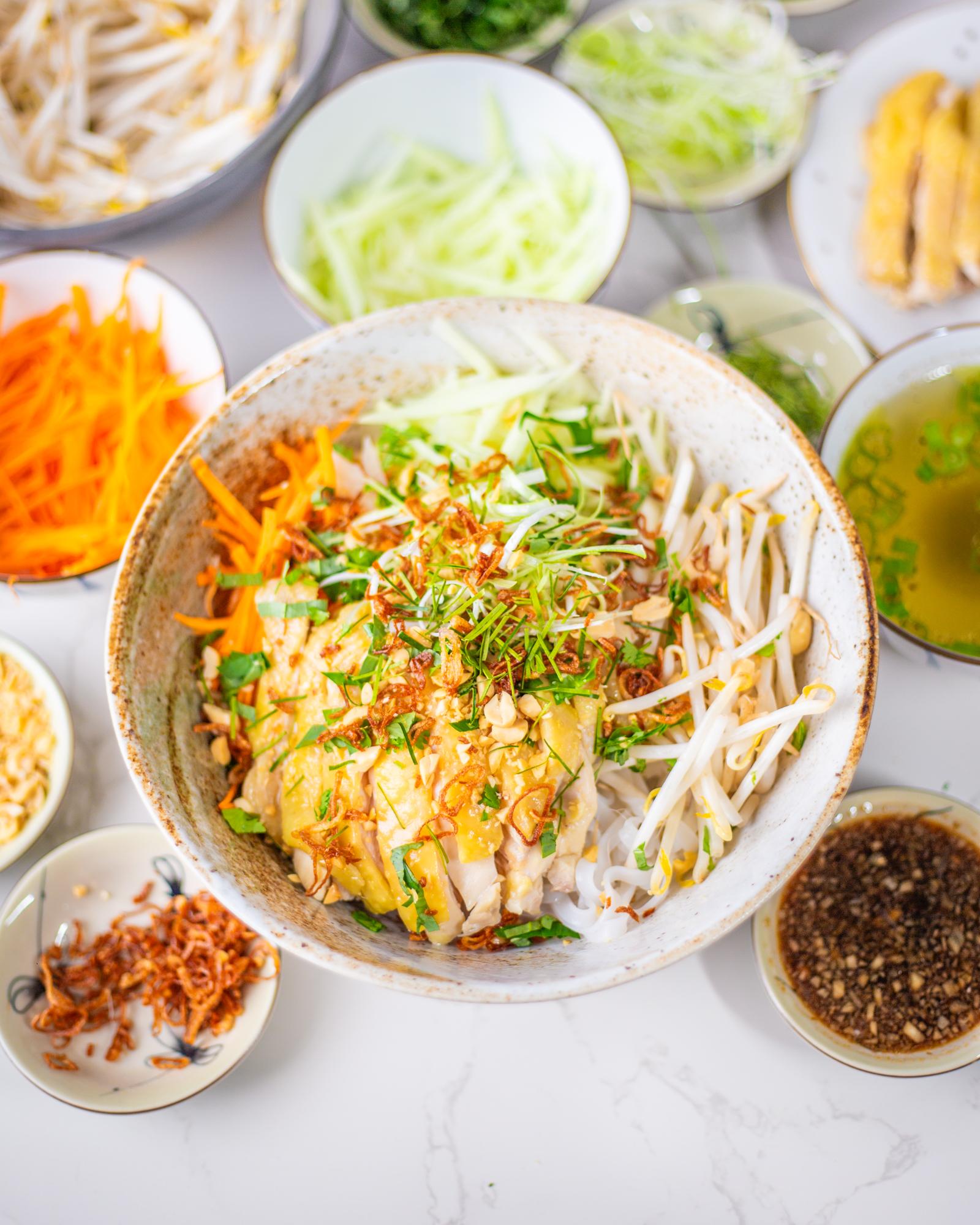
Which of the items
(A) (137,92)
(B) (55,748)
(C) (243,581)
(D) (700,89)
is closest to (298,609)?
(C) (243,581)

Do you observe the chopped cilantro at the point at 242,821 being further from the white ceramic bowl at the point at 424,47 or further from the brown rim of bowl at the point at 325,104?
the white ceramic bowl at the point at 424,47

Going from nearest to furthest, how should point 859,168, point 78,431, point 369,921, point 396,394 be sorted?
1. point 369,921
2. point 396,394
3. point 78,431
4. point 859,168

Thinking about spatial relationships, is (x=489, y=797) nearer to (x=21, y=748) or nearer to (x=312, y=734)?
(x=312, y=734)

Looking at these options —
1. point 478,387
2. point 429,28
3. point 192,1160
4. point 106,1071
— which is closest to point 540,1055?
point 192,1160

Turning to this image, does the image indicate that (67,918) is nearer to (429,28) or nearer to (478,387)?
(478,387)

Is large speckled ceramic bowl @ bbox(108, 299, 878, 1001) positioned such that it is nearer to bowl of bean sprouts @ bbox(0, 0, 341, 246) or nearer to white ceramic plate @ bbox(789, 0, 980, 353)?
bowl of bean sprouts @ bbox(0, 0, 341, 246)

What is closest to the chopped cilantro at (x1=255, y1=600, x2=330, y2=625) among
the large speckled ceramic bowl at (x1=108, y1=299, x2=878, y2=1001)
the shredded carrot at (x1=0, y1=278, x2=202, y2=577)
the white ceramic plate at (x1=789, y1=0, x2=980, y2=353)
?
the large speckled ceramic bowl at (x1=108, y1=299, x2=878, y2=1001)

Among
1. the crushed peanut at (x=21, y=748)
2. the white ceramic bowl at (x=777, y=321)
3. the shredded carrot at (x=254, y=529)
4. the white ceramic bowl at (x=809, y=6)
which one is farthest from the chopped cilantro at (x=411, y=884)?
the white ceramic bowl at (x=809, y=6)

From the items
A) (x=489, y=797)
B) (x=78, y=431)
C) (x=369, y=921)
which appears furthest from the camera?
(x=78, y=431)
